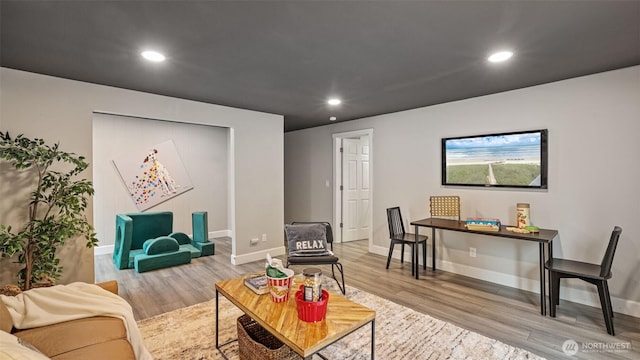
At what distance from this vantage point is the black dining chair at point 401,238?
3768 millimetres

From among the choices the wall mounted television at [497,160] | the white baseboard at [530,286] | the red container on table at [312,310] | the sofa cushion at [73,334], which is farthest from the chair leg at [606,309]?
the sofa cushion at [73,334]

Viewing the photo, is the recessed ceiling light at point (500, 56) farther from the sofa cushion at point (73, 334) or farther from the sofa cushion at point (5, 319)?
the sofa cushion at point (5, 319)

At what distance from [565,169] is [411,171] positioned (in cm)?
177

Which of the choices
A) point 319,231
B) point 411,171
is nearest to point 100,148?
point 319,231

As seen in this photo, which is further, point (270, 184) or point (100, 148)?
A: point (100, 148)

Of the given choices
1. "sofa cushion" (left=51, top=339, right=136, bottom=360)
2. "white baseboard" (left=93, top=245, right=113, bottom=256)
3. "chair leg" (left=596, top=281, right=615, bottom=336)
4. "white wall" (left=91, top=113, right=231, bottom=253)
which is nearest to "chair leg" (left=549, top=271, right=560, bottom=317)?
"chair leg" (left=596, top=281, right=615, bottom=336)

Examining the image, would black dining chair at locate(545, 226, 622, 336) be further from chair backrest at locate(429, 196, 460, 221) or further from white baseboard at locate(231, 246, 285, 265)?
white baseboard at locate(231, 246, 285, 265)

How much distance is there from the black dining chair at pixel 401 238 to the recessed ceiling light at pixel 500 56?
2152 mm

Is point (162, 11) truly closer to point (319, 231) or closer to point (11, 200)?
point (11, 200)

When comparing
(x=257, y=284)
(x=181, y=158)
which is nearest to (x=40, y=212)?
(x=257, y=284)

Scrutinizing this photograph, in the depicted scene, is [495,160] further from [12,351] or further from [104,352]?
[12,351]

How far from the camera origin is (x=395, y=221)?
4.13 meters

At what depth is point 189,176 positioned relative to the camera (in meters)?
5.98

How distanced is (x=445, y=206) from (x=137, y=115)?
152 inches
